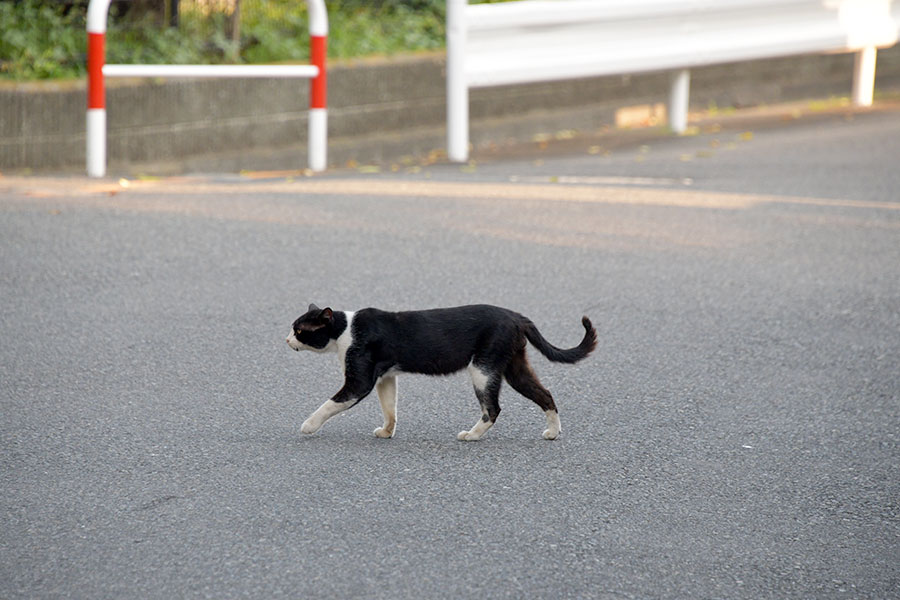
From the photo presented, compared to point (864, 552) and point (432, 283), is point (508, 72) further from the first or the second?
point (864, 552)

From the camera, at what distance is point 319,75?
944cm

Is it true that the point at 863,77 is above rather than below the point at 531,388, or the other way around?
above

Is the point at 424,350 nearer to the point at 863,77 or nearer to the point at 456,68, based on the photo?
the point at 456,68

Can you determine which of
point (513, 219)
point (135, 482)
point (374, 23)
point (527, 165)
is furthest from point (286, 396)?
point (374, 23)

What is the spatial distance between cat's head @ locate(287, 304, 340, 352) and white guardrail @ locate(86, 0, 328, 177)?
4.87m

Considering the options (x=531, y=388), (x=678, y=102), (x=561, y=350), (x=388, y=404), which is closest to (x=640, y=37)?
(x=678, y=102)

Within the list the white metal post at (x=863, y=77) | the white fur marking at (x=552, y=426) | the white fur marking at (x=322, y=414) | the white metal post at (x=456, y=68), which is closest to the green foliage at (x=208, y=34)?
the white metal post at (x=456, y=68)

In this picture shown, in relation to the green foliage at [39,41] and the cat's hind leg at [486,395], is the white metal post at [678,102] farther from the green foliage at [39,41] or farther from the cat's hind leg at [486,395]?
the cat's hind leg at [486,395]

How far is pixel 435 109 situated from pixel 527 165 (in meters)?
1.53

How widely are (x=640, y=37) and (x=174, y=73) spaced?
442 centimetres

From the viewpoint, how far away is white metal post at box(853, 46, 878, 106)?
12617mm

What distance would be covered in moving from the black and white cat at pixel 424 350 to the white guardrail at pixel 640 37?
A: 5.77 metres

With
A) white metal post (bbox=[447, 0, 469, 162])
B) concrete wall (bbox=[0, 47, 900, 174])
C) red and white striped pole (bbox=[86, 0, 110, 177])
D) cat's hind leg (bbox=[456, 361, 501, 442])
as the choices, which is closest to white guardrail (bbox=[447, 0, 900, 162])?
white metal post (bbox=[447, 0, 469, 162])

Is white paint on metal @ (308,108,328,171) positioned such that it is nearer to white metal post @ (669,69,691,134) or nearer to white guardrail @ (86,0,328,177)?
white guardrail @ (86,0,328,177)
